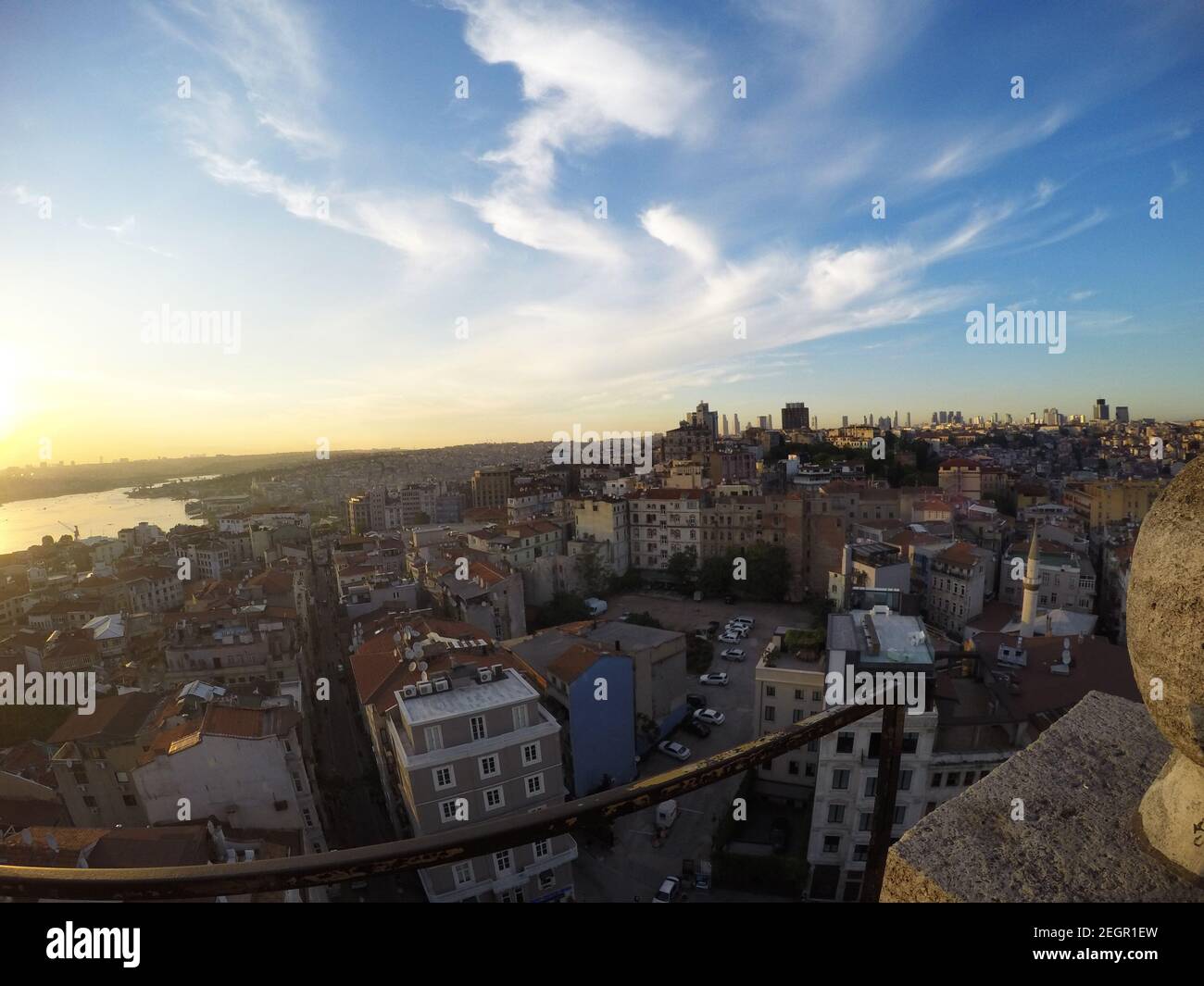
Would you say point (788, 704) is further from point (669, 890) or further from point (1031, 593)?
point (1031, 593)

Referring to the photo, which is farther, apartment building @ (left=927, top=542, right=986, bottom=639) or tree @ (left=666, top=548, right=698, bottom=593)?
tree @ (left=666, top=548, right=698, bottom=593)

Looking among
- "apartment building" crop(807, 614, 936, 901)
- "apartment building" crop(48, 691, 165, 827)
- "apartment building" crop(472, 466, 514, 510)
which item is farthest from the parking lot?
"apartment building" crop(472, 466, 514, 510)

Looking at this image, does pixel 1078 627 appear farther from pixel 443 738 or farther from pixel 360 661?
pixel 360 661

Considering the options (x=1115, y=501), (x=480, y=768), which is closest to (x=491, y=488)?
(x=1115, y=501)

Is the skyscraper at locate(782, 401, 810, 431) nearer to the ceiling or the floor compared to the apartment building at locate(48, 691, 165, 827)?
nearer to the ceiling

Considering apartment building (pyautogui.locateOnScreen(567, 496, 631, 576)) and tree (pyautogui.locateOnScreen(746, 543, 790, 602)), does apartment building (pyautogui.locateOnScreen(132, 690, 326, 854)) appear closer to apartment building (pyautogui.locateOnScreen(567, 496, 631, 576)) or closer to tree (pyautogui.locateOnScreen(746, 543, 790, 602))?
apartment building (pyautogui.locateOnScreen(567, 496, 631, 576))

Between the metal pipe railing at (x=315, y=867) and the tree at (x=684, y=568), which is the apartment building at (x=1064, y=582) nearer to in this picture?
the tree at (x=684, y=568)

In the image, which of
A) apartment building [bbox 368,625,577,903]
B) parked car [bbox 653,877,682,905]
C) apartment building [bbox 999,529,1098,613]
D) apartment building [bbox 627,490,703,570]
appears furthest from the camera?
apartment building [bbox 627,490,703,570]
